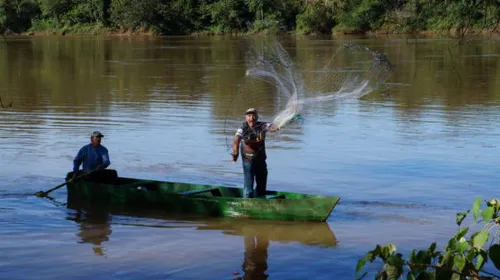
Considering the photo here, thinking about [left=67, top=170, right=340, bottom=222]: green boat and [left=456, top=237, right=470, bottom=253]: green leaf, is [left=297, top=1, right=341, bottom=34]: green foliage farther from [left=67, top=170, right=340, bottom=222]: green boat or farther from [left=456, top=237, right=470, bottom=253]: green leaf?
[left=456, top=237, right=470, bottom=253]: green leaf

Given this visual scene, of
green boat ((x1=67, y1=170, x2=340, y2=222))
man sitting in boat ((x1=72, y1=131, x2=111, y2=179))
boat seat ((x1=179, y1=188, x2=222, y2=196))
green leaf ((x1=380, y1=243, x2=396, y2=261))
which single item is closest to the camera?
green leaf ((x1=380, y1=243, x2=396, y2=261))

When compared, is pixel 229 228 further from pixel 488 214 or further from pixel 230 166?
pixel 488 214

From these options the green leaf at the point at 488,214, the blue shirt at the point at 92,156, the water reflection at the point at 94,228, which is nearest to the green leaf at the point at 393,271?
the green leaf at the point at 488,214

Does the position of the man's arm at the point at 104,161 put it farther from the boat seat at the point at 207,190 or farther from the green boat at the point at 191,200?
the boat seat at the point at 207,190

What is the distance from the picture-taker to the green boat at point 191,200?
37.0 ft

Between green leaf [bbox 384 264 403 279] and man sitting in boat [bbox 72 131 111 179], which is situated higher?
green leaf [bbox 384 264 403 279]

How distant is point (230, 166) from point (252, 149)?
14.5 ft

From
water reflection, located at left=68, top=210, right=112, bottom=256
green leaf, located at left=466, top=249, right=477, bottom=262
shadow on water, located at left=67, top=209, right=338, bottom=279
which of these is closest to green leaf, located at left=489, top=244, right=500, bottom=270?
green leaf, located at left=466, top=249, right=477, bottom=262

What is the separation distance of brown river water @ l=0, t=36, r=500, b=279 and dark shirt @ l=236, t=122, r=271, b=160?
446mm

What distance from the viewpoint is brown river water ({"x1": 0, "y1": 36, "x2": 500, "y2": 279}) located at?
32.8ft

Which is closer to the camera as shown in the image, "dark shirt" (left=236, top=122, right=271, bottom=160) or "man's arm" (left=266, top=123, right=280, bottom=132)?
"man's arm" (left=266, top=123, right=280, bottom=132)

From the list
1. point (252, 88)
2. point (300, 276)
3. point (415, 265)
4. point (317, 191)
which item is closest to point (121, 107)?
point (252, 88)

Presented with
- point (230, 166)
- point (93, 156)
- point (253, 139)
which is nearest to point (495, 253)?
point (253, 139)

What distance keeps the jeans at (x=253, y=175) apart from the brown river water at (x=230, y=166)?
52cm
